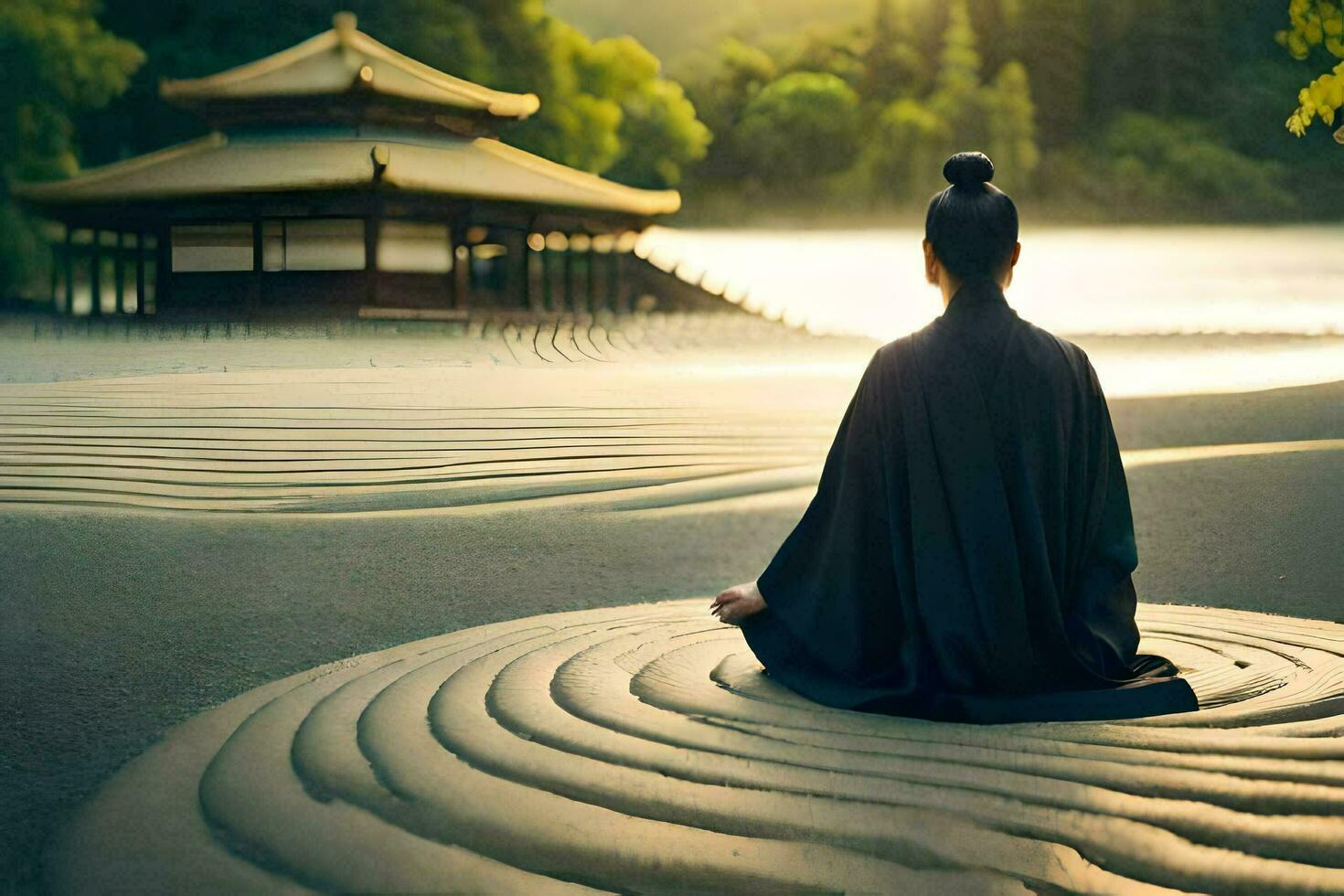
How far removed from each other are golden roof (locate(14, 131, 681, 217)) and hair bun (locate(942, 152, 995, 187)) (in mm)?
4310

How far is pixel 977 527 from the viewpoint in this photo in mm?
1615

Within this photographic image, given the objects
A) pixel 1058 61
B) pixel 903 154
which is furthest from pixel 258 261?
pixel 1058 61

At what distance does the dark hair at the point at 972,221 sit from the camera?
164 cm

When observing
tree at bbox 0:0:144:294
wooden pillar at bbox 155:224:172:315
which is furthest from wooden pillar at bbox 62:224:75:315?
tree at bbox 0:0:144:294

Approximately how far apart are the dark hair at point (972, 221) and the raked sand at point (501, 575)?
0.61m

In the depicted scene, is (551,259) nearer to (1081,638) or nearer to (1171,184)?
(1171,184)

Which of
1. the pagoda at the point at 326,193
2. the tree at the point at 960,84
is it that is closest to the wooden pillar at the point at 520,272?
the pagoda at the point at 326,193

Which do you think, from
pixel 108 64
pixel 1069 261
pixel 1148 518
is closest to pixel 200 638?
pixel 1148 518

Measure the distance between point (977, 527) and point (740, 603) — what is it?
1.17 feet

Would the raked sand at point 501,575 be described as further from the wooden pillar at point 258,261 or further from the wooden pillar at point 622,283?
the wooden pillar at point 622,283

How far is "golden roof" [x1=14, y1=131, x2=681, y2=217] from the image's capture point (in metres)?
5.67

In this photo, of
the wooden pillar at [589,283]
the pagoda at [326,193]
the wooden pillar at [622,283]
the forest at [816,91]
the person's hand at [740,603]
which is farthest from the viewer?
the wooden pillar at [622,283]

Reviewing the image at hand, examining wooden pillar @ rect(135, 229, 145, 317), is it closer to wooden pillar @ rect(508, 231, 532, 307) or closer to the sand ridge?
wooden pillar @ rect(508, 231, 532, 307)

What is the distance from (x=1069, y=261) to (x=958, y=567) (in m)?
5.98
